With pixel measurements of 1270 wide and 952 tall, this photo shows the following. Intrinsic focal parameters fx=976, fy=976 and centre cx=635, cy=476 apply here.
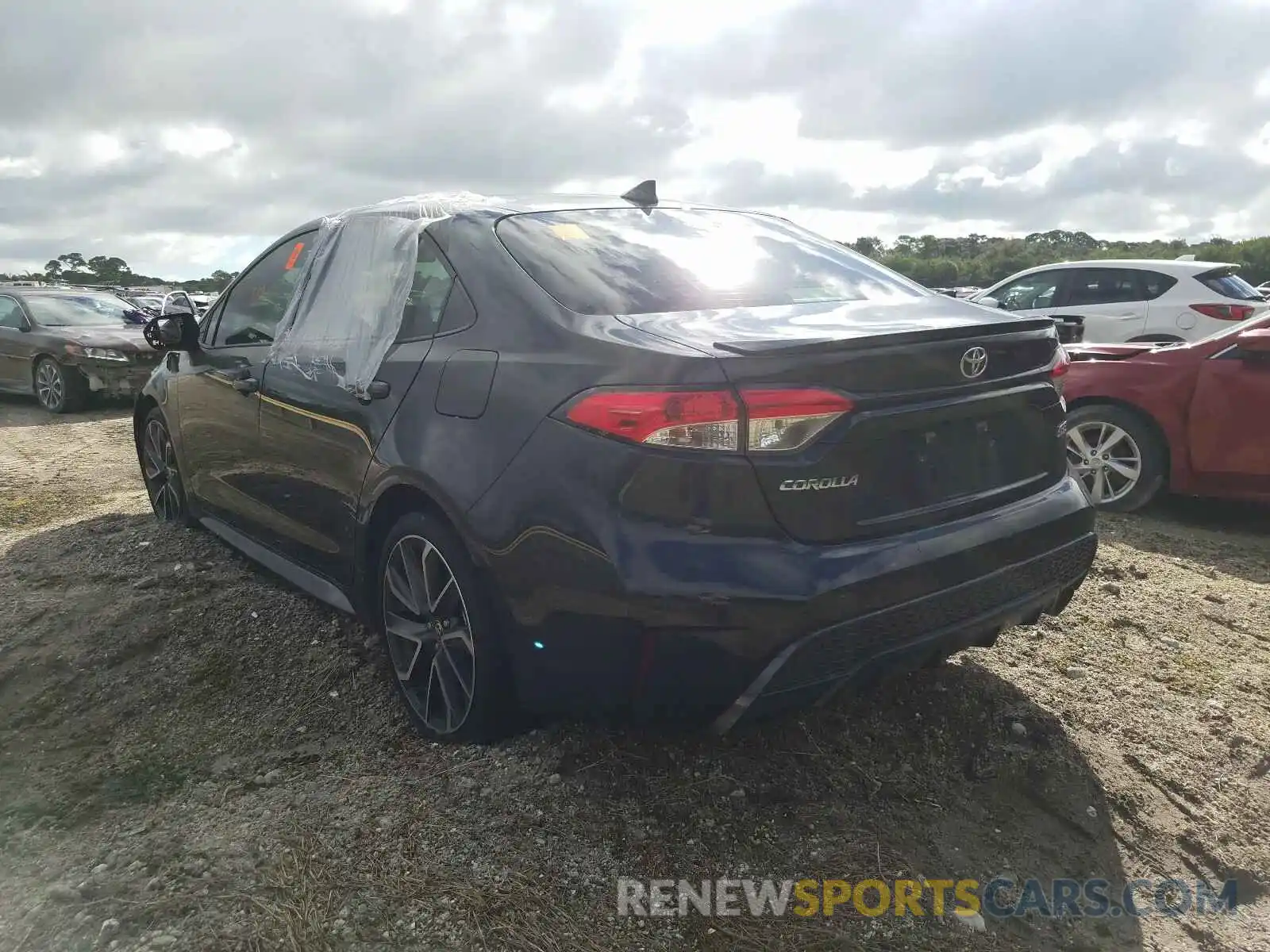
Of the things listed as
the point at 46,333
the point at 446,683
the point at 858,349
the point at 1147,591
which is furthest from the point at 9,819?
the point at 46,333

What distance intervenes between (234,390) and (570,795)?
2.22 metres

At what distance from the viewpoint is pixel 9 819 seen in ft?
8.48

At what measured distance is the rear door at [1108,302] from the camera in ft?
32.0

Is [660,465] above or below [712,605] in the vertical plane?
above

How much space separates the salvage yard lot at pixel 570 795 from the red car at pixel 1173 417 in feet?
4.58

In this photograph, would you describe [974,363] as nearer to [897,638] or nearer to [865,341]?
[865,341]

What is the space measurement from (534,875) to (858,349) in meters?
1.43

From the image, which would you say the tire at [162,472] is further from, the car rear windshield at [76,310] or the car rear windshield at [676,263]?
the car rear windshield at [76,310]

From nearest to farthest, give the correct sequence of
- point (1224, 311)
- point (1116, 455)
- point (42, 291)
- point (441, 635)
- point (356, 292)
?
point (441, 635) < point (356, 292) < point (1116, 455) < point (1224, 311) < point (42, 291)

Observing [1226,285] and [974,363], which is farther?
[1226,285]

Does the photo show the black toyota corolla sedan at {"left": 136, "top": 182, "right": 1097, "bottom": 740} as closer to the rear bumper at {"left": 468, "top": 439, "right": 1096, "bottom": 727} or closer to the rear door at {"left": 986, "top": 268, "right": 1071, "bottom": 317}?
the rear bumper at {"left": 468, "top": 439, "right": 1096, "bottom": 727}

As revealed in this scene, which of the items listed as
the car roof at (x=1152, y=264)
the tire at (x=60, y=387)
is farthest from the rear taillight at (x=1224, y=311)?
the tire at (x=60, y=387)

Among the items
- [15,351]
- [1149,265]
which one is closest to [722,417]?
[1149,265]

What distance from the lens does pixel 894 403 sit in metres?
2.26
